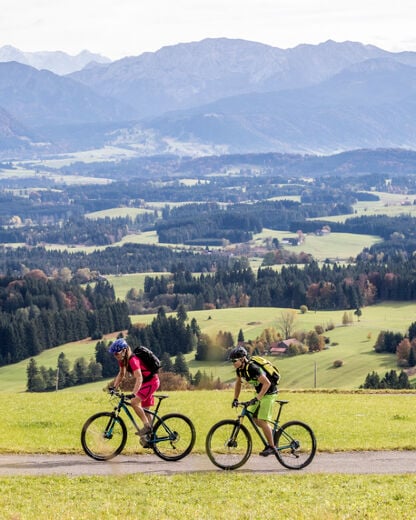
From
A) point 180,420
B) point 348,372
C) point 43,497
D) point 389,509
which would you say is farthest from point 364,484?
point 348,372

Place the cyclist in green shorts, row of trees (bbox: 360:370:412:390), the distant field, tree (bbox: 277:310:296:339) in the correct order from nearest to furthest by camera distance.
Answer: the cyclist in green shorts, row of trees (bbox: 360:370:412:390), the distant field, tree (bbox: 277:310:296:339)

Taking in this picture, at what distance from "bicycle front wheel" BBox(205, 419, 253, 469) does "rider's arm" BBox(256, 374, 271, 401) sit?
1072 mm

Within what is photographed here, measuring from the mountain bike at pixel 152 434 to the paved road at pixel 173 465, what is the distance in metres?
0.31

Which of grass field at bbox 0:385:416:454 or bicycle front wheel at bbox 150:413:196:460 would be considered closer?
bicycle front wheel at bbox 150:413:196:460

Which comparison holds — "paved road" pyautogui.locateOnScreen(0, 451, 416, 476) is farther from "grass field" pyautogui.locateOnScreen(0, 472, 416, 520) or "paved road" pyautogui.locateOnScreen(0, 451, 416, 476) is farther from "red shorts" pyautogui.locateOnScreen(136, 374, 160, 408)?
"red shorts" pyautogui.locateOnScreen(136, 374, 160, 408)

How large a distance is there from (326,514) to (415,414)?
623 inches

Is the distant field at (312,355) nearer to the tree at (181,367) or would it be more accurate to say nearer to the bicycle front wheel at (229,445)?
the tree at (181,367)

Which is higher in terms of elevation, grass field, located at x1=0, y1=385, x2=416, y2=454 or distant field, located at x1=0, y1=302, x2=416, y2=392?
grass field, located at x1=0, y1=385, x2=416, y2=454

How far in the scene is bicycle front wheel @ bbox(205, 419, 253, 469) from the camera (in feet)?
87.2

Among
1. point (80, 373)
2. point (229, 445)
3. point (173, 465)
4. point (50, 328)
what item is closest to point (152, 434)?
point (173, 465)

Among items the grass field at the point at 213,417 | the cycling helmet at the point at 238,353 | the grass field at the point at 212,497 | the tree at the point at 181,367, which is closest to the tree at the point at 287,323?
the tree at the point at 181,367

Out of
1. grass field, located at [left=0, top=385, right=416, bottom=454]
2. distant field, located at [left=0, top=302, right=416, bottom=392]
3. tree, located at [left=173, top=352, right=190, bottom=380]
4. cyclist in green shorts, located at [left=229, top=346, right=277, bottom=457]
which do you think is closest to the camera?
cyclist in green shorts, located at [left=229, top=346, right=277, bottom=457]

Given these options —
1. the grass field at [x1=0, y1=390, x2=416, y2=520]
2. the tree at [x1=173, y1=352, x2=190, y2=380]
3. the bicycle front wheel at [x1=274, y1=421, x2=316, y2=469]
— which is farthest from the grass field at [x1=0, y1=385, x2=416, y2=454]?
the tree at [x1=173, y1=352, x2=190, y2=380]

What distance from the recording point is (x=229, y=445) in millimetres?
26688
